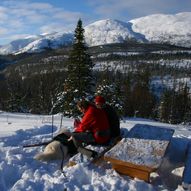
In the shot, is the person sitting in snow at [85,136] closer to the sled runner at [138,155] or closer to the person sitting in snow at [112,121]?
the person sitting in snow at [112,121]

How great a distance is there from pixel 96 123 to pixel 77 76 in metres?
21.2

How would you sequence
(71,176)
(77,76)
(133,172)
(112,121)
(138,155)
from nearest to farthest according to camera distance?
(71,176) < (133,172) < (138,155) < (112,121) < (77,76)

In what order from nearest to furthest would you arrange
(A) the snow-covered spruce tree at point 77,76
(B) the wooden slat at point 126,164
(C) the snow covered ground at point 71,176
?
(C) the snow covered ground at point 71,176, (B) the wooden slat at point 126,164, (A) the snow-covered spruce tree at point 77,76

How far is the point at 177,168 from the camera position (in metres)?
7.92

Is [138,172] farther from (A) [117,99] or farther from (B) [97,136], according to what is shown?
(A) [117,99]

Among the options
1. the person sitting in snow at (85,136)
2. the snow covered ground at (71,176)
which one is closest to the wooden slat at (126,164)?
the snow covered ground at (71,176)

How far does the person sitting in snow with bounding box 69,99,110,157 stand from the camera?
8781mm

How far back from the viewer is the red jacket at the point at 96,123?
8773 millimetres

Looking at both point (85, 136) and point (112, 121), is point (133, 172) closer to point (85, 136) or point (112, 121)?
point (85, 136)

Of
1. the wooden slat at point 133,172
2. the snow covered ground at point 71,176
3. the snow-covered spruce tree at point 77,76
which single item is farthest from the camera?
the snow-covered spruce tree at point 77,76

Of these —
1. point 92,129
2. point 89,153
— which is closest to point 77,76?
point 92,129

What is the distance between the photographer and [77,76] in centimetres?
2984

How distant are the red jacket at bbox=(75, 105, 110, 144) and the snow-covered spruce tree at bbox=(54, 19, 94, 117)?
19.9 metres

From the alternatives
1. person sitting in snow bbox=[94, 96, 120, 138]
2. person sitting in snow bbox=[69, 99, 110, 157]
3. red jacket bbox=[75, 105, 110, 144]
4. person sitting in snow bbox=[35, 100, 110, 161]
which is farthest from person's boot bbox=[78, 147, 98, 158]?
person sitting in snow bbox=[94, 96, 120, 138]
